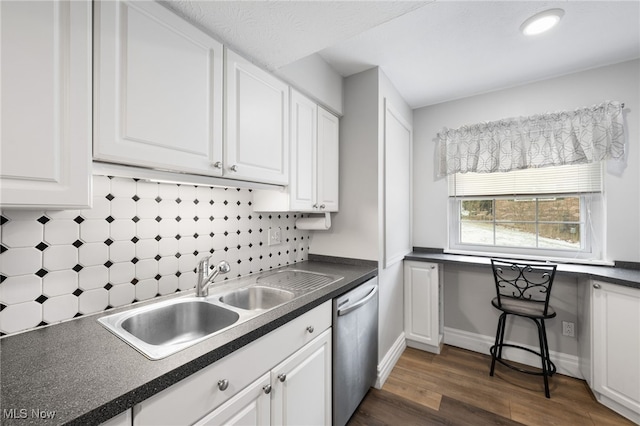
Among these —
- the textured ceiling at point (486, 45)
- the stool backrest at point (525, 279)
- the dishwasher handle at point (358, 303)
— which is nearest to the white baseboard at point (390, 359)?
the dishwasher handle at point (358, 303)

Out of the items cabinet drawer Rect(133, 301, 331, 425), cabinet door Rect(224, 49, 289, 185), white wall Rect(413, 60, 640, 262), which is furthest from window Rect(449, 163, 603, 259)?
cabinet drawer Rect(133, 301, 331, 425)

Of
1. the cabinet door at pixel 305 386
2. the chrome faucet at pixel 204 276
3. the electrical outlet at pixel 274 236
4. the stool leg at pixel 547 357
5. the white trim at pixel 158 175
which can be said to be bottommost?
the stool leg at pixel 547 357

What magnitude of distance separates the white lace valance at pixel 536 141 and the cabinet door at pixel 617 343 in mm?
1074

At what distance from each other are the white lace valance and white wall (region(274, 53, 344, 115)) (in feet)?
4.36

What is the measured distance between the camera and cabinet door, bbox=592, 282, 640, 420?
1.69 metres

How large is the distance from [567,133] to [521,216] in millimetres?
782

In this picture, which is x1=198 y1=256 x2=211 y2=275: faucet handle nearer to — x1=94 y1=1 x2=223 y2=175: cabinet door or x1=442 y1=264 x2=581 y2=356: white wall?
Answer: x1=94 y1=1 x2=223 y2=175: cabinet door

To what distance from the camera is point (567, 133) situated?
228 cm

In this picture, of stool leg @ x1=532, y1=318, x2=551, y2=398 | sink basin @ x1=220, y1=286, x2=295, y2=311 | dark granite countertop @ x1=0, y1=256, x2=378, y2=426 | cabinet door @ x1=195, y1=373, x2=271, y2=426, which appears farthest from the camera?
stool leg @ x1=532, y1=318, x2=551, y2=398

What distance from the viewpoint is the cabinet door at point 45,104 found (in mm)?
712

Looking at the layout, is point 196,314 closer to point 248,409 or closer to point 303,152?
point 248,409

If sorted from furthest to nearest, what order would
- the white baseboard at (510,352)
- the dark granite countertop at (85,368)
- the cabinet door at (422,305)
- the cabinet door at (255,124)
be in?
the cabinet door at (422,305), the white baseboard at (510,352), the cabinet door at (255,124), the dark granite countertop at (85,368)

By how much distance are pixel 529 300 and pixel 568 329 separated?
480 millimetres

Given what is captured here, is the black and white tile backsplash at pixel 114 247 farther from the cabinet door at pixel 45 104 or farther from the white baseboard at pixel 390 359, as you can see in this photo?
the white baseboard at pixel 390 359
